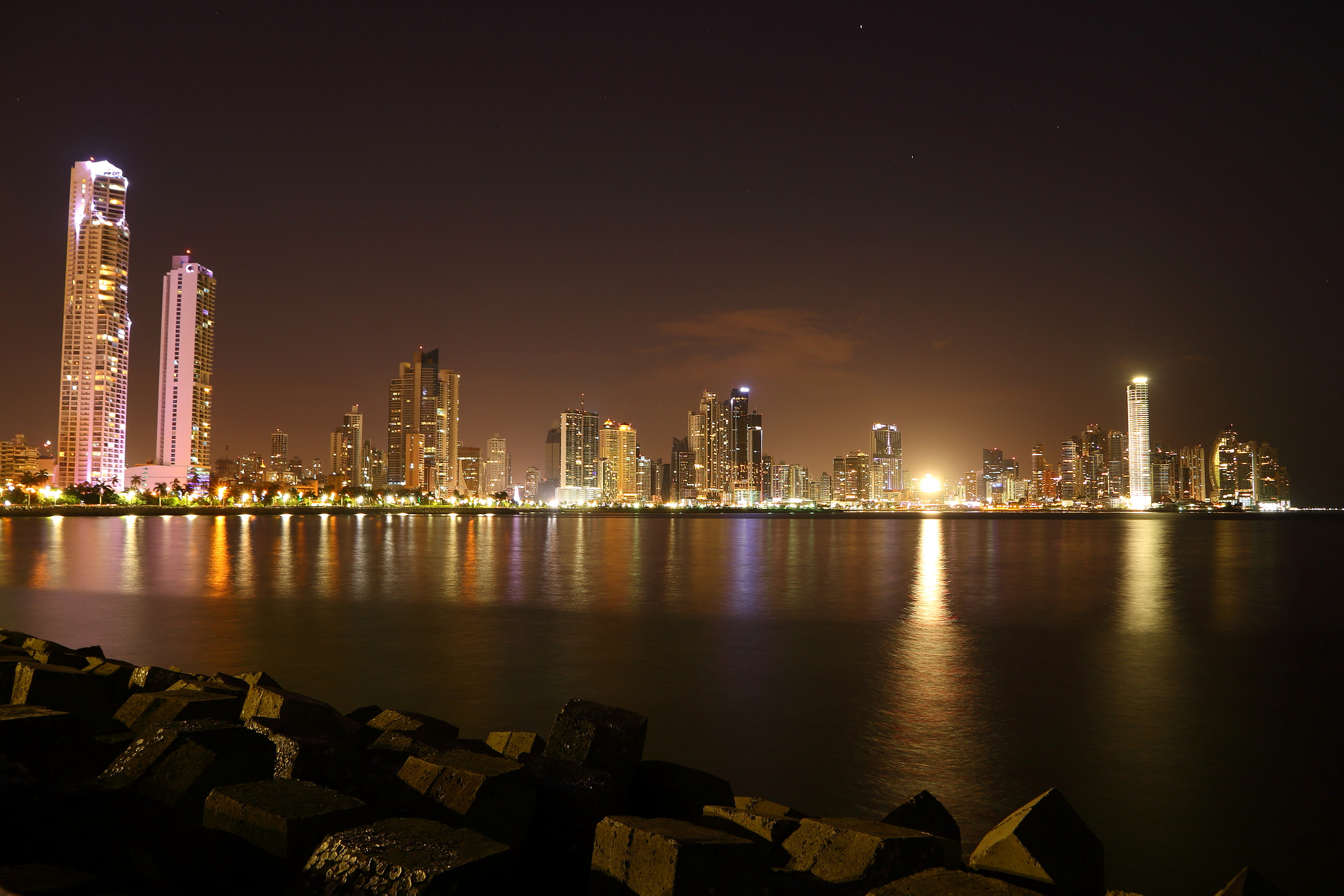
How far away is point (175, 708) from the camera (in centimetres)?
567

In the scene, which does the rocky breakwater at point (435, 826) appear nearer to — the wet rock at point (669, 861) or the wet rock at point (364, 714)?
the wet rock at point (669, 861)

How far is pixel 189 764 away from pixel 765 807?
3.74m

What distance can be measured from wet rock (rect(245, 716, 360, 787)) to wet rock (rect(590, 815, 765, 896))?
2.20 meters

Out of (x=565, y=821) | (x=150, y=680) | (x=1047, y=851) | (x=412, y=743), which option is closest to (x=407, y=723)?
(x=412, y=743)

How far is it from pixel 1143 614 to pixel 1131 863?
18809 millimetres

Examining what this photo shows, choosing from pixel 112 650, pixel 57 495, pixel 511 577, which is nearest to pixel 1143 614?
pixel 511 577

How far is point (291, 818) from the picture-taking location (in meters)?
3.49

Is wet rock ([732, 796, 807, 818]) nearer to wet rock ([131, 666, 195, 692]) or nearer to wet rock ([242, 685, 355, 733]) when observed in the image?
wet rock ([242, 685, 355, 733])

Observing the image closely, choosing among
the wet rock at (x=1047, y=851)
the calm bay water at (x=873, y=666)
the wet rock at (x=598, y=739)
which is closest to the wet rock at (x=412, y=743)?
the wet rock at (x=598, y=739)

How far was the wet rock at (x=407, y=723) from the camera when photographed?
5819mm

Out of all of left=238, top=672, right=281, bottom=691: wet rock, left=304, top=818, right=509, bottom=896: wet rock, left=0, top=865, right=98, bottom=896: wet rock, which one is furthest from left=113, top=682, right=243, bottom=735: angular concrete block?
left=304, top=818, right=509, bottom=896: wet rock

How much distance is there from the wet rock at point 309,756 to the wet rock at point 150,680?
326 centimetres

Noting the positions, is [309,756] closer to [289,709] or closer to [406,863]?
[289,709]

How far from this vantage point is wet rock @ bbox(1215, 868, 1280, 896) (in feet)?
12.8
